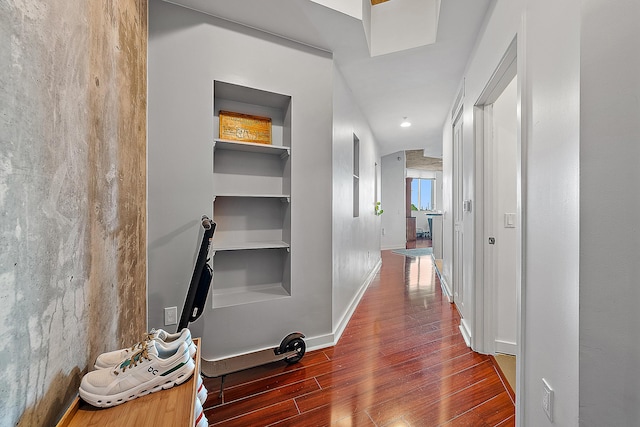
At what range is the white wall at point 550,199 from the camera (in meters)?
0.90

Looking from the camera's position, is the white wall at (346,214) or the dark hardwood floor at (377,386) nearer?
the dark hardwood floor at (377,386)

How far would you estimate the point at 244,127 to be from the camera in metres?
2.14

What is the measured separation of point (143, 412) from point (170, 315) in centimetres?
113

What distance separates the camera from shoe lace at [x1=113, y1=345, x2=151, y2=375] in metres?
0.83

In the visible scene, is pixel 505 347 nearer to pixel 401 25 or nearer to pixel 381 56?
pixel 381 56

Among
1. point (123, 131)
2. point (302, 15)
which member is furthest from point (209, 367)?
point (302, 15)

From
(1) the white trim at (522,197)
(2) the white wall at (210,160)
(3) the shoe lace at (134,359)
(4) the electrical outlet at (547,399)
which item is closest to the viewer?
(3) the shoe lace at (134,359)

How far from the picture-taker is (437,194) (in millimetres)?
10586

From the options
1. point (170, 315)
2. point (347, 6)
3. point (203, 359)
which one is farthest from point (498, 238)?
point (170, 315)

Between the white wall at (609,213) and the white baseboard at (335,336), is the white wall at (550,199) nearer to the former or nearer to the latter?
the white wall at (609,213)

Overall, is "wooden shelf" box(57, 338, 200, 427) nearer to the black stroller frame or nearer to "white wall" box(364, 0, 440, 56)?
the black stroller frame

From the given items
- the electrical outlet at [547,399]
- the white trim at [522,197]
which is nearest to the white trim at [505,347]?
the white trim at [522,197]

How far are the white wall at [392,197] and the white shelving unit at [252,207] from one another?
5.90m

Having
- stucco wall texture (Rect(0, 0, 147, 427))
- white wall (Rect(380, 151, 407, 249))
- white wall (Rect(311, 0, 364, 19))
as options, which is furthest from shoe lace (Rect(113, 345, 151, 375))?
white wall (Rect(380, 151, 407, 249))
